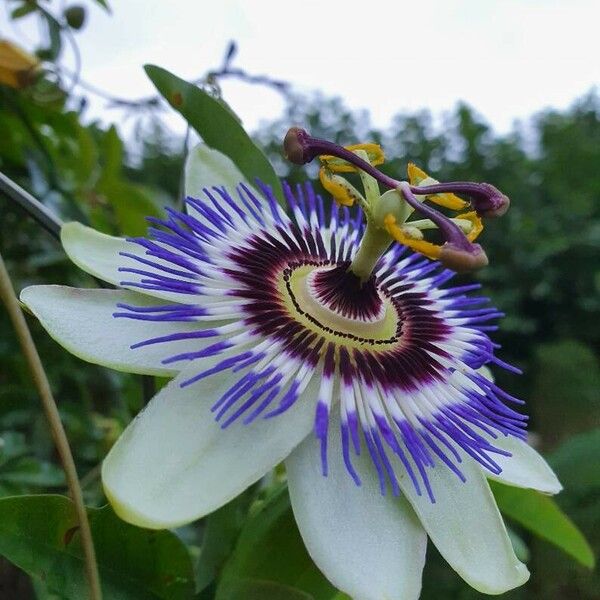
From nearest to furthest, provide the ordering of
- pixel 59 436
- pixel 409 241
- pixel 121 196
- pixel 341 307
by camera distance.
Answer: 1. pixel 59 436
2. pixel 409 241
3. pixel 341 307
4. pixel 121 196

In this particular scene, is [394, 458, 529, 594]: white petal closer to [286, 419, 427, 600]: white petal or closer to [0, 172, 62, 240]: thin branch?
[286, 419, 427, 600]: white petal

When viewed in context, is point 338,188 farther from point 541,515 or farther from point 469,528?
point 541,515

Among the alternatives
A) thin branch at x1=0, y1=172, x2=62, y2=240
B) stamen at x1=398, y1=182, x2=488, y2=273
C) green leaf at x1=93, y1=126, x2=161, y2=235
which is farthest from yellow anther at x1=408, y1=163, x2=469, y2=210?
green leaf at x1=93, y1=126, x2=161, y2=235

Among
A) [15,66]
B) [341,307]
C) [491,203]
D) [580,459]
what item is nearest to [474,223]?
[491,203]

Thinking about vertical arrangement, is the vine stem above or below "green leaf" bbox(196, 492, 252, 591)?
above

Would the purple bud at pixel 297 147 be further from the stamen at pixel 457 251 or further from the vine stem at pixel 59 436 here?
the vine stem at pixel 59 436

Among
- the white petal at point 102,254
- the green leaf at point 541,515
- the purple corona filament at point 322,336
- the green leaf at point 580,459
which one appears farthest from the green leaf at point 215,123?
the green leaf at point 580,459
